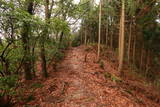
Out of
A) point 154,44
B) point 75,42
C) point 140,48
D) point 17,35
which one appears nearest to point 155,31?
point 154,44

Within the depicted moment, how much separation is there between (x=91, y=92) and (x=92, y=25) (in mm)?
20006

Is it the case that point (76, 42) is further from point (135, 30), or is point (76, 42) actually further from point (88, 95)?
point (88, 95)

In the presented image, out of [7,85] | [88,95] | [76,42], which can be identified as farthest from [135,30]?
[7,85]

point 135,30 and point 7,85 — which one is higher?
point 135,30

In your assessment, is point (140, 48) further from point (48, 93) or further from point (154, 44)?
point (48, 93)

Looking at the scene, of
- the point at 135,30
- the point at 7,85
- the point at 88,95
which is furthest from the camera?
the point at 135,30

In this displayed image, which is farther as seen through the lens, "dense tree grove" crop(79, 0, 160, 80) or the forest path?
"dense tree grove" crop(79, 0, 160, 80)

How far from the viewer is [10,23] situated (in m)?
4.76

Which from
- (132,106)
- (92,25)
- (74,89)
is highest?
(92,25)

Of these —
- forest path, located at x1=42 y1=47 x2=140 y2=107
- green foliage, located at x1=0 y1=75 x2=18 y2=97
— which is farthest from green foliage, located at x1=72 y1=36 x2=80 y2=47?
green foliage, located at x1=0 y1=75 x2=18 y2=97

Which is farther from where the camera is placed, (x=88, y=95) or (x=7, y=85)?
(x=88, y=95)

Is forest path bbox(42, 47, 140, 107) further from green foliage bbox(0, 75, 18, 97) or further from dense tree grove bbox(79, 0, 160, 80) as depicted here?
dense tree grove bbox(79, 0, 160, 80)

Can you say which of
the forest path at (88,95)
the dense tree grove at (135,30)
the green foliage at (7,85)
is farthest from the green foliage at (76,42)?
the green foliage at (7,85)

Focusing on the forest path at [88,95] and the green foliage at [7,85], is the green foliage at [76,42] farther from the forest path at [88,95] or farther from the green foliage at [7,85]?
the green foliage at [7,85]
